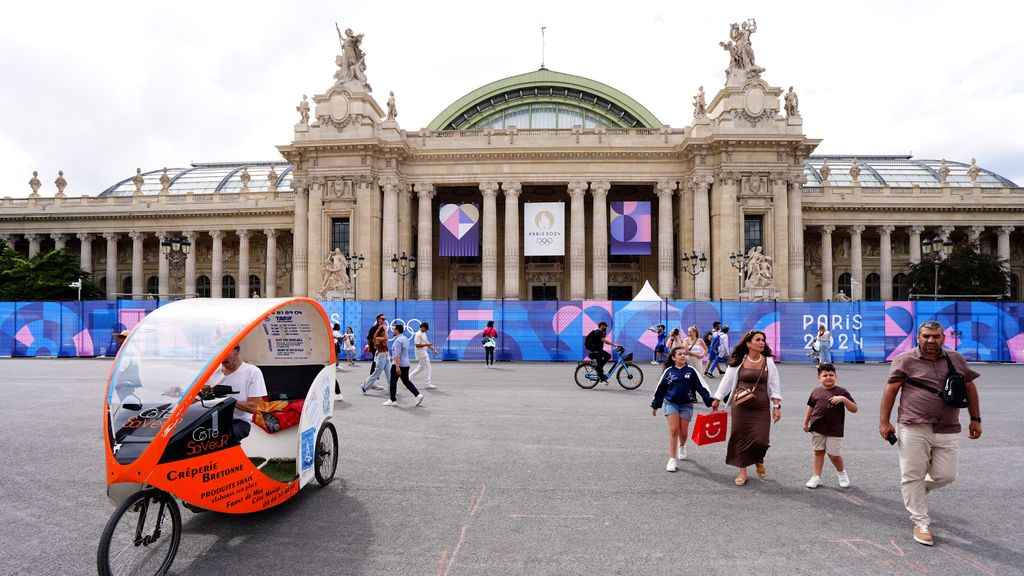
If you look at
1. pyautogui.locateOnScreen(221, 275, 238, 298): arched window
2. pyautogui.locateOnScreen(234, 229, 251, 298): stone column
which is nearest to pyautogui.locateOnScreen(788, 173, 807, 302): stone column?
pyautogui.locateOnScreen(234, 229, 251, 298): stone column

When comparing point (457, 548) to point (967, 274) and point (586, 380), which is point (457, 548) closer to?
point (586, 380)

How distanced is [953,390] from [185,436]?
22.1 feet

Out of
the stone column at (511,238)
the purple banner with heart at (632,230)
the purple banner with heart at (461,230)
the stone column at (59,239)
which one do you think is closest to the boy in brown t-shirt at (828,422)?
the purple banner with heart at (632,230)

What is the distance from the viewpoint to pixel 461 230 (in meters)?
40.2

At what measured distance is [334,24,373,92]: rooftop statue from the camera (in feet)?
135

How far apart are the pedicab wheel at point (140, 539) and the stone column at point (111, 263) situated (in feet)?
193

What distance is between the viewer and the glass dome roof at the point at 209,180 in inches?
2431

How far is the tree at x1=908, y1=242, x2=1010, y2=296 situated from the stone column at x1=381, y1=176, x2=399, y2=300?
127 ft

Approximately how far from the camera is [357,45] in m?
41.8

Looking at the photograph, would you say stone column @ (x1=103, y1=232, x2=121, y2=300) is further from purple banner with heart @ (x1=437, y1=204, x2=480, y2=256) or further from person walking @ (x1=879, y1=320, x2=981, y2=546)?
person walking @ (x1=879, y1=320, x2=981, y2=546)

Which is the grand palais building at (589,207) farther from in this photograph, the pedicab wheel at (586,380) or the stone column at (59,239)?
the pedicab wheel at (586,380)

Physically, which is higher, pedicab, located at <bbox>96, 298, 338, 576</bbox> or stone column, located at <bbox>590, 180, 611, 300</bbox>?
stone column, located at <bbox>590, 180, 611, 300</bbox>

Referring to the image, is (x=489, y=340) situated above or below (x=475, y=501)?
above

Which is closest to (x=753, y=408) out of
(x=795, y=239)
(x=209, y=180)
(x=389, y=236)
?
(x=389, y=236)
